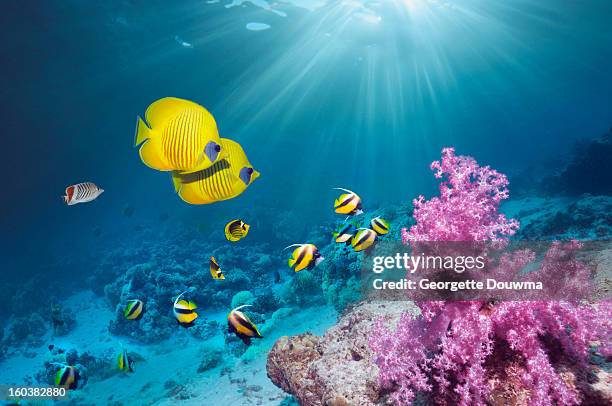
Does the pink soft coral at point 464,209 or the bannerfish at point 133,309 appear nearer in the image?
the pink soft coral at point 464,209

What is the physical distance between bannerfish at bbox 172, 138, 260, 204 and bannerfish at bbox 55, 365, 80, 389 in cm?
497

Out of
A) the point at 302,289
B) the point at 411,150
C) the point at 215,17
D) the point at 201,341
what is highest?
the point at 215,17

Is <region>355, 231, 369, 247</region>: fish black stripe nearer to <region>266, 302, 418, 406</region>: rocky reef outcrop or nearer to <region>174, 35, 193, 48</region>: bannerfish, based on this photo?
<region>266, 302, 418, 406</region>: rocky reef outcrop

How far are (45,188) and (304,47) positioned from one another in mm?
44446

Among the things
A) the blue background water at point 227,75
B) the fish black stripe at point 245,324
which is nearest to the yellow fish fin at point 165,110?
the fish black stripe at point 245,324

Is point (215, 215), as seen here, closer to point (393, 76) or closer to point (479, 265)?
point (479, 265)

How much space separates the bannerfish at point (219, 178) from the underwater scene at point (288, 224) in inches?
0.5

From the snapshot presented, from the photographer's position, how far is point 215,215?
28.0m

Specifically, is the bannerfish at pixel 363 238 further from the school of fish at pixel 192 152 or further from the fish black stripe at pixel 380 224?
the school of fish at pixel 192 152

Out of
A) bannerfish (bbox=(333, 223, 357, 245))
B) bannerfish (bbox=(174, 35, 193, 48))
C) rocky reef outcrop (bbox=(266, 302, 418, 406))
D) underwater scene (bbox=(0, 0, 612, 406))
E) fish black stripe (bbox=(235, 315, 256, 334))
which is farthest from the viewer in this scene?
bannerfish (bbox=(174, 35, 193, 48))

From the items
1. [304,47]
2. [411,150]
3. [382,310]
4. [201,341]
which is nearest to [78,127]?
[304,47]

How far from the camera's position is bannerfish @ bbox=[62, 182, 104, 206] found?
13.5 ft

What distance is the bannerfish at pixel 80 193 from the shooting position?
4.11 metres

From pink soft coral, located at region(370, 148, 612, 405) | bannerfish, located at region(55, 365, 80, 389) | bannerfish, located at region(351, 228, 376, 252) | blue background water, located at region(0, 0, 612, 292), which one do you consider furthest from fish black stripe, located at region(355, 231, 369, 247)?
blue background water, located at region(0, 0, 612, 292)
